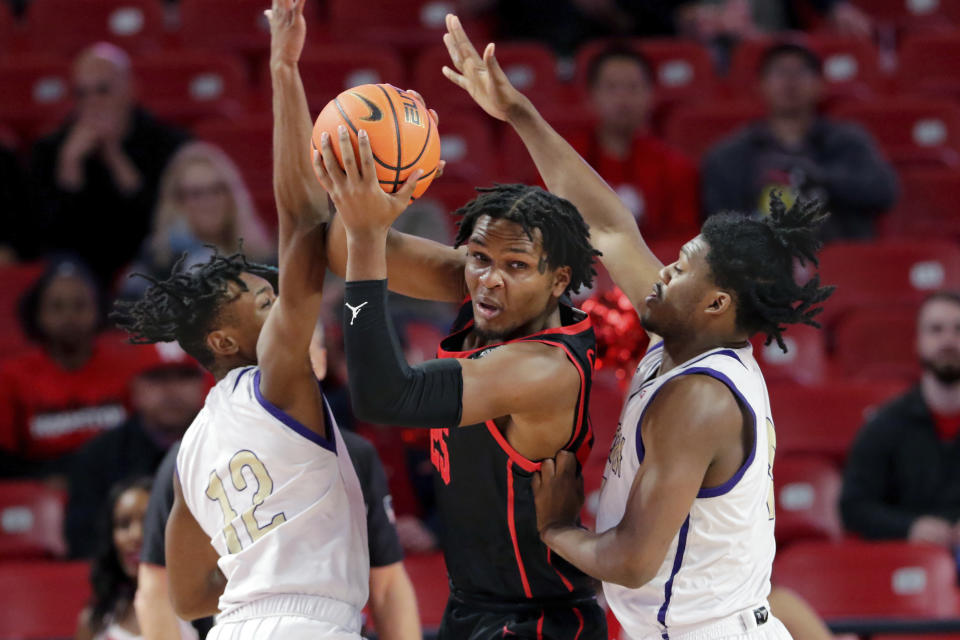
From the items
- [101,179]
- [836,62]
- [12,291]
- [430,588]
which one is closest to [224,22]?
[101,179]

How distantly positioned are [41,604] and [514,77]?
4.30 m

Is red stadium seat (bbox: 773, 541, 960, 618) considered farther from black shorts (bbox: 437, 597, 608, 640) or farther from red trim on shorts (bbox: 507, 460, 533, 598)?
red trim on shorts (bbox: 507, 460, 533, 598)

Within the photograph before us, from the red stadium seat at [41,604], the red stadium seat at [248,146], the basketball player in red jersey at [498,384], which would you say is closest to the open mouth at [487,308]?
the basketball player in red jersey at [498,384]

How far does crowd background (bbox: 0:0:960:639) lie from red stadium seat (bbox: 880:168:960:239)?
12 millimetres

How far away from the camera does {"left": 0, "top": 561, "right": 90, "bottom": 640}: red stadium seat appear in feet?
16.2

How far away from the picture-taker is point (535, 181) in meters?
6.76

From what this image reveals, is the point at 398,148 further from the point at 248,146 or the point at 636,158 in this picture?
the point at 248,146

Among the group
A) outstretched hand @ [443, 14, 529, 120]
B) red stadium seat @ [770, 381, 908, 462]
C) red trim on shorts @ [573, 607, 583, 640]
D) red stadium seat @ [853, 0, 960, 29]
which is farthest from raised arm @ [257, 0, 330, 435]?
red stadium seat @ [853, 0, 960, 29]

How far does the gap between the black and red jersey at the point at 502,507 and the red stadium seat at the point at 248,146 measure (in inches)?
178

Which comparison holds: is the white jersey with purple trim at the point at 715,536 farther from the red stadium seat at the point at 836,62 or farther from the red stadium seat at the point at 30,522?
the red stadium seat at the point at 836,62

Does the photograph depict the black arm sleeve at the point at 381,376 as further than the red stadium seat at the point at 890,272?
No

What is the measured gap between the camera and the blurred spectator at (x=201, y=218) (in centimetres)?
625

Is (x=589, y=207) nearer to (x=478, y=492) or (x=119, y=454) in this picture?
(x=478, y=492)

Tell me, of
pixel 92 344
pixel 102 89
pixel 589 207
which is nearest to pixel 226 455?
pixel 589 207
